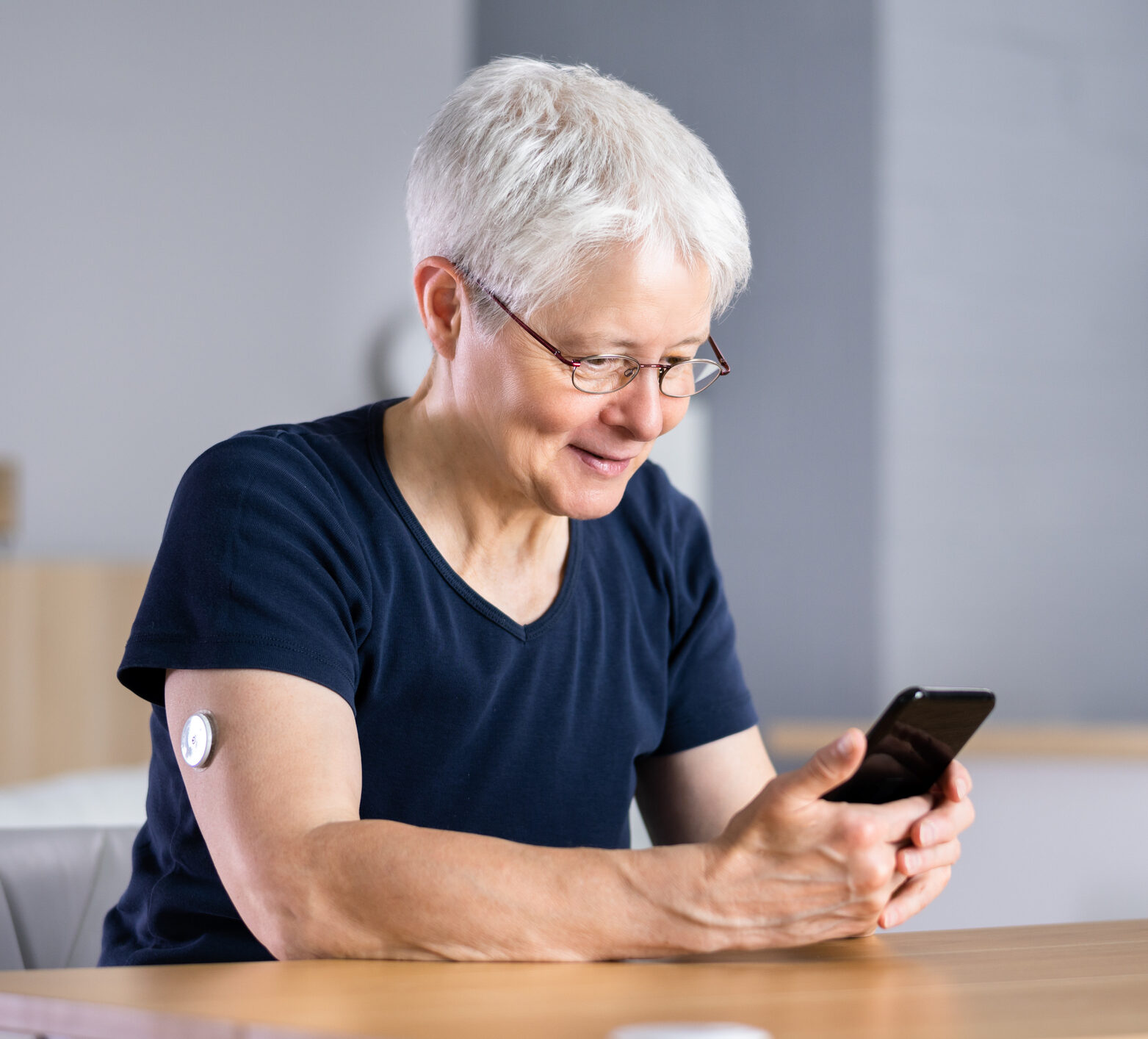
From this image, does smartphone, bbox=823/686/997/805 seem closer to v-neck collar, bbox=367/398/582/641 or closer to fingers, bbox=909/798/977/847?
fingers, bbox=909/798/977/847

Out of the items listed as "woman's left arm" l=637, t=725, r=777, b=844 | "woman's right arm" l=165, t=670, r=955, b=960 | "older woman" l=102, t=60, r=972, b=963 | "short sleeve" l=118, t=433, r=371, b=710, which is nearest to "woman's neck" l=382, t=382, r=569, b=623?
"older woman" l=102, t=60, r=972, b=963

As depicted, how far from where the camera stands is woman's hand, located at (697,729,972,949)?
2.83 feet

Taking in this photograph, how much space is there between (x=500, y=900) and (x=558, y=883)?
4cm

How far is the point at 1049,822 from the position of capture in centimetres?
263

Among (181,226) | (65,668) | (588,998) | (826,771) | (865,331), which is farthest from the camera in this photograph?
(181,226)

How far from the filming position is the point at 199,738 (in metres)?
0.98

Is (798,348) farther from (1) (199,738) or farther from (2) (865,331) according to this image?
(1) (199,738)

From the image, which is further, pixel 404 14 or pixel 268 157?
pixel 404 14

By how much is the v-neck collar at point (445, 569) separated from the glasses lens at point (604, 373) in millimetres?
194

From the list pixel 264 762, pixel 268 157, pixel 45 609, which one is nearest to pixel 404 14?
→ pixel 268 157

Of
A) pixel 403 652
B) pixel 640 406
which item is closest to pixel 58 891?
pixel 403 652

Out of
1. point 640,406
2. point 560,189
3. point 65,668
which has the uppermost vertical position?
point 560,189

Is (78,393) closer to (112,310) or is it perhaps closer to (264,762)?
(112,310)

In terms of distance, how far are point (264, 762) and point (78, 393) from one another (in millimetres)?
Result: 2795
